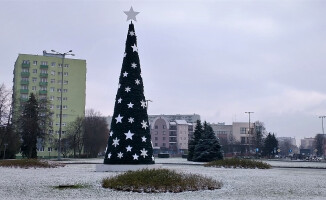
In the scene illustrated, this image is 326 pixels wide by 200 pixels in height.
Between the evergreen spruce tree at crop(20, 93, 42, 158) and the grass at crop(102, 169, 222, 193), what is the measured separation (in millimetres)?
40851

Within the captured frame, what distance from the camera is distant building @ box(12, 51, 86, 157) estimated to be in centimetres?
8581

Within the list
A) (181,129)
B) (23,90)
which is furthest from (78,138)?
(181,129)

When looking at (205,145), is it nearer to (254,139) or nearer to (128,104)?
(128,104)

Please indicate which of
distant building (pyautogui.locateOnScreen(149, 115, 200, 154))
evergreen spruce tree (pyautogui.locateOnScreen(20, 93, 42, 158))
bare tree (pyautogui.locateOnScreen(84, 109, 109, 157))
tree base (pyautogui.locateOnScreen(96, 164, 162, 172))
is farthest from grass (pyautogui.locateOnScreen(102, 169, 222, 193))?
distant building (pyautogui.locateOnScreen(149, 115, 200, 154))

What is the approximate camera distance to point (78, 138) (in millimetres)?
71125

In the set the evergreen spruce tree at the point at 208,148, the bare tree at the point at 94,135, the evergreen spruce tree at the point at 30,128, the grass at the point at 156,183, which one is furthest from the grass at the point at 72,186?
the bare tree at the point at 94,135

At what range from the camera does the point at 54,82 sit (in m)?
88.6

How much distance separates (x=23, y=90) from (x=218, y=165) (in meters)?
68.4

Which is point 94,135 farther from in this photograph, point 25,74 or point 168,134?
point 168,134

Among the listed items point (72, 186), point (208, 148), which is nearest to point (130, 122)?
point (72, 186)

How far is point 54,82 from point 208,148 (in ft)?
184

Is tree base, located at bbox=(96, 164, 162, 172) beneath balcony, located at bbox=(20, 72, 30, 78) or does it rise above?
beneath

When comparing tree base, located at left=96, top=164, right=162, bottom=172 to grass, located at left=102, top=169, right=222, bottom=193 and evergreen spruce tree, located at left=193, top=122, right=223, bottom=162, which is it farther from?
evergreen spruce tree, located at left=193, top=122, right=223, bottom=162

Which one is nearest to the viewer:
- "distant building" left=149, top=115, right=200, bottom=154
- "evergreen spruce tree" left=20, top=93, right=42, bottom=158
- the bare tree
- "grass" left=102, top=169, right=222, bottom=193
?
"grass" left=102, top=169, right=222, bottom=193
